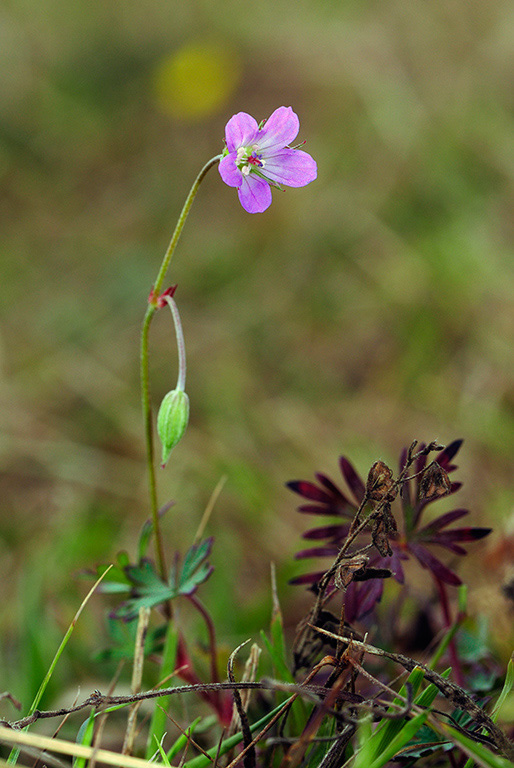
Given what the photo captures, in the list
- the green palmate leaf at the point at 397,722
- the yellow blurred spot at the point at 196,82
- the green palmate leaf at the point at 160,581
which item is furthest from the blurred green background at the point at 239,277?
the green palmate leaf at the point at 397,722

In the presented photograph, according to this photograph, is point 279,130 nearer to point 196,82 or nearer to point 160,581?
point 160,581

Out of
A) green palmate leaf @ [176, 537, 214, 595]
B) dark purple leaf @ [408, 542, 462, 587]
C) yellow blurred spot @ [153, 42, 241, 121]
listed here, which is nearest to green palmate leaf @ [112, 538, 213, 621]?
green palmate leaf @ [176, 537, 214, 595]

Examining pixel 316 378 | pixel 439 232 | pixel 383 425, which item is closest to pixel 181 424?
pixel 383 425

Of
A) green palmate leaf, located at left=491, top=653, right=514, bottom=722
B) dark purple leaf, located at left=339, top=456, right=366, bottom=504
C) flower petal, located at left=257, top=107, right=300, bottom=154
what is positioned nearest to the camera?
green palmate leaf, located at left=491, top=653, right=514, bottom=722

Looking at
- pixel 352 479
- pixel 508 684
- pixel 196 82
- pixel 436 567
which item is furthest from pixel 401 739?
pixel 196 82

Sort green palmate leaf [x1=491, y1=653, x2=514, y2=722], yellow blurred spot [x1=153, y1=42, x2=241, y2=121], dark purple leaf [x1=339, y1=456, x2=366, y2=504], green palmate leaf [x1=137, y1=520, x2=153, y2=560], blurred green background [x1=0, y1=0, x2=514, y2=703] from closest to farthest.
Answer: green palmate leaf [x1=491, y1=653, x2=514, y2=722]
dark purple leaf [x1=339, y1=456, x2=366, y2=504]
green palmate leaf [x1=137, y1=520, x2=153, y2=560]
blurred green background [x1=0, y1=0, x2=514, y2=703]
yellow blurred spot [x1=153, y1=42, x2=241, y2=121]

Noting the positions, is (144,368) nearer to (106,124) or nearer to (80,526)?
(80,526)

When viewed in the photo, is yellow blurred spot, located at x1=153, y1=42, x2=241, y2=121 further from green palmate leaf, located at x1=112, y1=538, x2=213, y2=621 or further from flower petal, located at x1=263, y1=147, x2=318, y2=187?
green palmate leaf, located at x1=112, y1=538, x2=213, y2=621

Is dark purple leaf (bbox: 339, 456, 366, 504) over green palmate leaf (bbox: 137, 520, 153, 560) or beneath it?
over
